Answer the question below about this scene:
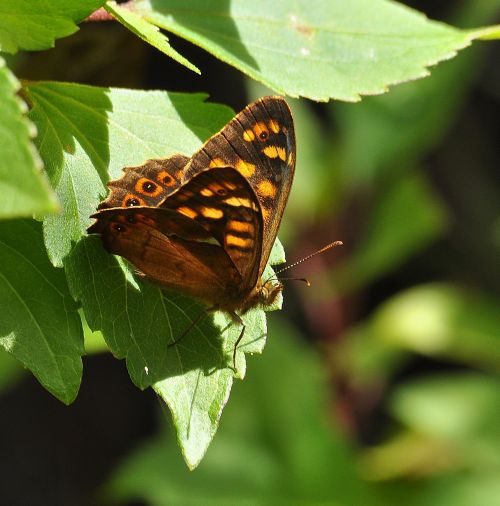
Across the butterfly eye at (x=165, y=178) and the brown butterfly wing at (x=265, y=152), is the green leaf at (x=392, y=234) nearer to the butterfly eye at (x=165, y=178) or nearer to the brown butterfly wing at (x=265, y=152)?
the brown butterfly wing at (x=265, y=152)

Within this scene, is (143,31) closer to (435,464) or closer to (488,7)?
(435,464)

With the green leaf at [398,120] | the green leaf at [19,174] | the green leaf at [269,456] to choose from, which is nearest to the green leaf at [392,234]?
the green leaf at [398,120]

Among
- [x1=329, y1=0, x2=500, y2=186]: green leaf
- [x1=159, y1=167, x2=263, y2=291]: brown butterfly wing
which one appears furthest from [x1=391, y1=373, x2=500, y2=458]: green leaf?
[x1=159, y1=167, x2=263, y2=291]: brown butterfly wing

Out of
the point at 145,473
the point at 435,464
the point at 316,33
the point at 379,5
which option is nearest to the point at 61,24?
the point at 316,33

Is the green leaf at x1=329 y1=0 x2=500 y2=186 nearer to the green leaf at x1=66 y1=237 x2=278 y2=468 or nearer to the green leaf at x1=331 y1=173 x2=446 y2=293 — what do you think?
the green leaf at x1=331 y1=173 x2=446 y2=293

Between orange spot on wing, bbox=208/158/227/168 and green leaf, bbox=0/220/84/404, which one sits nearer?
green leaf, bbox=0/220/84/404
